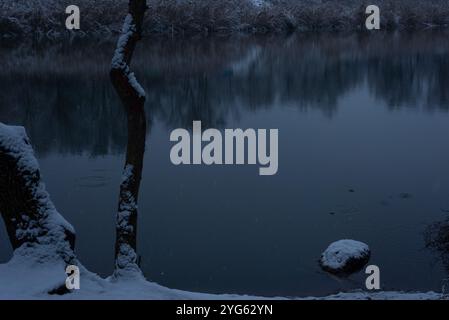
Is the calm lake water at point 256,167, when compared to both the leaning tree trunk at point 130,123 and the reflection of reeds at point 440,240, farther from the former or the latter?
the leaning tree trunk at point 130,123

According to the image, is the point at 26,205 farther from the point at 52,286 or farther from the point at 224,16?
the point at 224,16

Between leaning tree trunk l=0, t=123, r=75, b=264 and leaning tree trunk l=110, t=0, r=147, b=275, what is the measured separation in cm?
116

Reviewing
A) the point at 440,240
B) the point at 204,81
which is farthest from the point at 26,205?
the point at 204,81

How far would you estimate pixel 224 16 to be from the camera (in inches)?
2196

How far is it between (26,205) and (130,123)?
1.59 metres

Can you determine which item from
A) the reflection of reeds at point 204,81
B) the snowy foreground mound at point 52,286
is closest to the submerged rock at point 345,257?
the snowy foreground mound at point 52,286

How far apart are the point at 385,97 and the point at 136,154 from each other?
80.3ft

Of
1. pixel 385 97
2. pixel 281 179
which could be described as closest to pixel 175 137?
pixel 281 179

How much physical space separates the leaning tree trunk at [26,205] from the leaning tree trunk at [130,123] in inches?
45.6

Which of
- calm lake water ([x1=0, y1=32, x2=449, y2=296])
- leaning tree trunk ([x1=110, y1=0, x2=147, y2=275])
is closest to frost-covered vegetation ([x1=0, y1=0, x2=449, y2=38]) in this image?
calm lake water ([x1=0, y1=32, x2=449, y2=296])

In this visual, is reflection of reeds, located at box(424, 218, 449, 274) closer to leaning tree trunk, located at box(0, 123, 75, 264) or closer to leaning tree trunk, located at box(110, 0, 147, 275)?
leaning tree trunk, located at box(110, 0, 147, 275)

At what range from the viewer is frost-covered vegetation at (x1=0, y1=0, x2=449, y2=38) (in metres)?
46.3

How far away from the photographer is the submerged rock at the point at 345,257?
12188 millimetres
